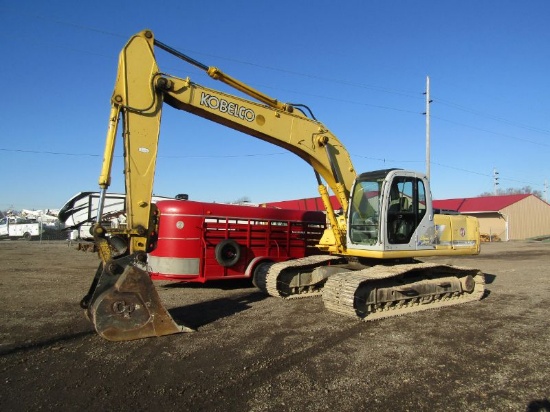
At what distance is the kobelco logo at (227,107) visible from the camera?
7631mm

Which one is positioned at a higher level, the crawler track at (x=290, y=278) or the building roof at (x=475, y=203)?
the building roof at (x=475, y=203)

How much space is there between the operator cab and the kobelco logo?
8.58 feet

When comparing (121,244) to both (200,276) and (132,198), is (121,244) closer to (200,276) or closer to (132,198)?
(132,198)

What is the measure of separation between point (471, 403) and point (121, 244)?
4.92 meters

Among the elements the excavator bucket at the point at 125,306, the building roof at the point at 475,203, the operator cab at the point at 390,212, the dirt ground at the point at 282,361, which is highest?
the building roof at the point at 475,203

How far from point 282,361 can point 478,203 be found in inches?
1681

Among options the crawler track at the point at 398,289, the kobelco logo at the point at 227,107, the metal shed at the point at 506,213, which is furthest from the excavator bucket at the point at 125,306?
the metal shed at the point at 506,213

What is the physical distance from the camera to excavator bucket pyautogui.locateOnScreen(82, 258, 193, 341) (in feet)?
19.0

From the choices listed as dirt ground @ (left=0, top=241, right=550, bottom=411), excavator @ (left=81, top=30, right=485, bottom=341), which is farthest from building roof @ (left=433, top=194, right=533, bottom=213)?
dirt ground @ (left=0, top=241, right=550, bottom=411)

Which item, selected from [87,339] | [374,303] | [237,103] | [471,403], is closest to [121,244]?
[87,339]

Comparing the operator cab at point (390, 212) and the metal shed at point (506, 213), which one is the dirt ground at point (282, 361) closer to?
the operator cab at point (390, 212)

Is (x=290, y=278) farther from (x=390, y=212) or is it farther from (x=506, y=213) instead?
(x=506, y=213)

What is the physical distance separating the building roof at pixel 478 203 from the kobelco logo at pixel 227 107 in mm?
35763

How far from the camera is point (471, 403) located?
4160mm
